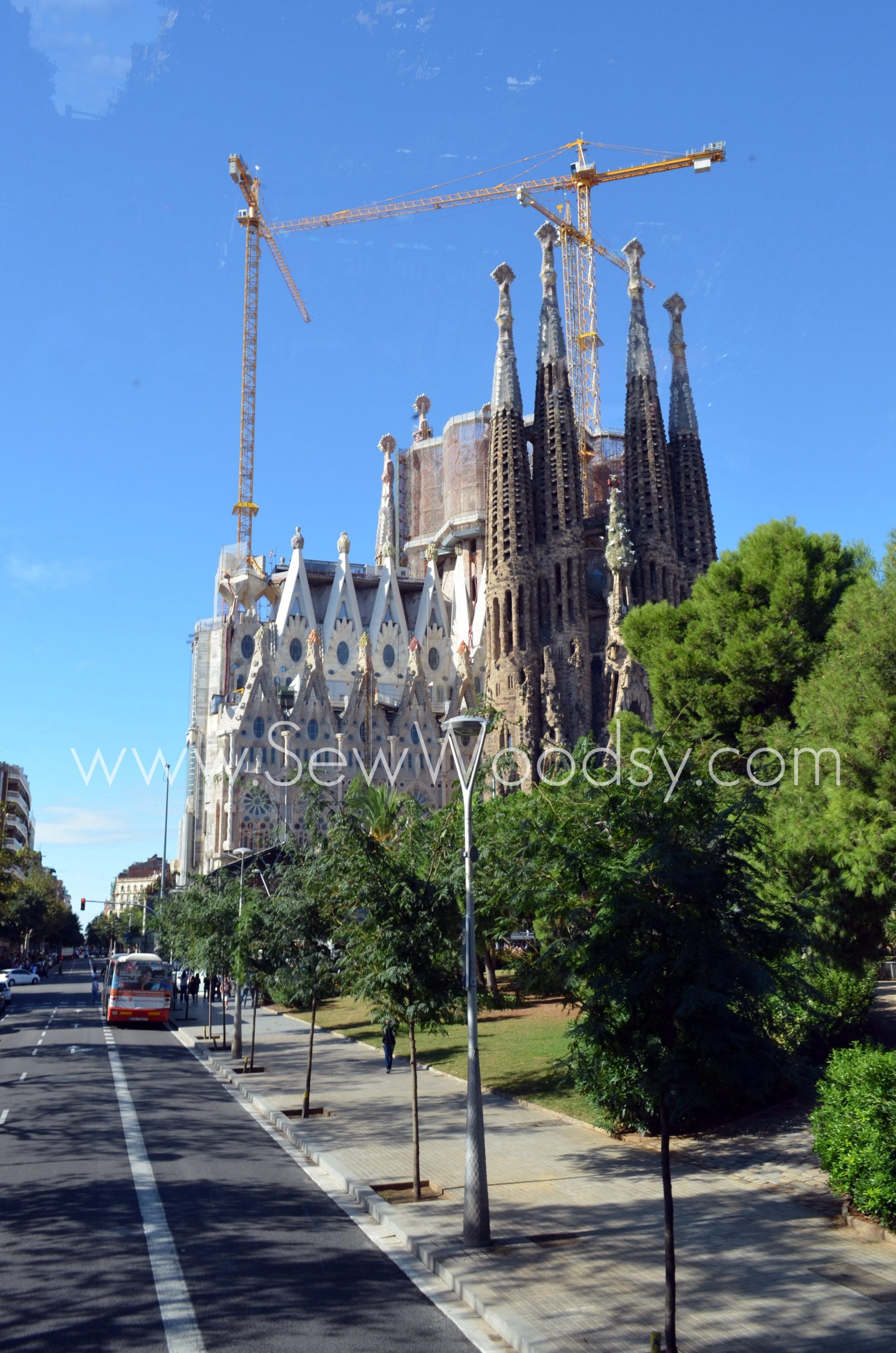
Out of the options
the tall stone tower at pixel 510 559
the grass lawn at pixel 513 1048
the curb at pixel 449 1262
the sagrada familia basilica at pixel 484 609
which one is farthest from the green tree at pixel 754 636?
the tall stone tower at pixel 510 559

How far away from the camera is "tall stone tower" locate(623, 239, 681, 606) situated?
65250mm

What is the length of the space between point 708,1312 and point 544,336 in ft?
212

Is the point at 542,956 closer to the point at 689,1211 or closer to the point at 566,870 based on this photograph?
the point at 566,870

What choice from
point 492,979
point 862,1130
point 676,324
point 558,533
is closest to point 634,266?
point 676,324

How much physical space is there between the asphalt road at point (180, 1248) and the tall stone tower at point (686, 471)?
2223 inches

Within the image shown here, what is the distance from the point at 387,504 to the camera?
290 ft

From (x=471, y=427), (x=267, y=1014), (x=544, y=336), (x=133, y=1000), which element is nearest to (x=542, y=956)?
(x=133, y=1000)

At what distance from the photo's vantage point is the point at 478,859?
39.9 feet

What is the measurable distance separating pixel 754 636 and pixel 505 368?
157 ft

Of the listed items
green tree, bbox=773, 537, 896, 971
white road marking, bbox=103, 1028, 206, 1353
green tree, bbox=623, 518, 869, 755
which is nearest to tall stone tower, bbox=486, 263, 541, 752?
green tree, bbox=623, 518, 869, 755

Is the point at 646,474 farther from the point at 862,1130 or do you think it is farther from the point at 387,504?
the point at 862,1130

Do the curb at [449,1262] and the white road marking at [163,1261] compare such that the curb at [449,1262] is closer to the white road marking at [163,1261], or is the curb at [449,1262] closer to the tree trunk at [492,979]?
the white road marking at [163,1261]

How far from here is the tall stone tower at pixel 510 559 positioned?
6238cm

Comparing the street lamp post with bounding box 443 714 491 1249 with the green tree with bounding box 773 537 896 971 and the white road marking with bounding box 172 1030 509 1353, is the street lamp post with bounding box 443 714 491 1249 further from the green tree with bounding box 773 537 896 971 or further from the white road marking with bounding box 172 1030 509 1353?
the green tree with bounding box 773 537 896 971
